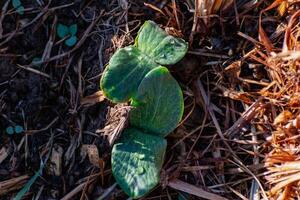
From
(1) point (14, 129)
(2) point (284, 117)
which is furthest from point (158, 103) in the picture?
(1) point (14, 129)

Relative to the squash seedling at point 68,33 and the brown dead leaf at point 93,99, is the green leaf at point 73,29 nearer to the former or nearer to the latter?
the squash seedling at point 68,33

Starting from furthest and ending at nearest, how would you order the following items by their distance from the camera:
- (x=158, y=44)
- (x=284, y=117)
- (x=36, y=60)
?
(x=36, y=60), (x=158, y=44), (x=284, y=117)

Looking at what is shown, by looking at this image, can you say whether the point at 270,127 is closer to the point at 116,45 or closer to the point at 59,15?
the point at 116,45

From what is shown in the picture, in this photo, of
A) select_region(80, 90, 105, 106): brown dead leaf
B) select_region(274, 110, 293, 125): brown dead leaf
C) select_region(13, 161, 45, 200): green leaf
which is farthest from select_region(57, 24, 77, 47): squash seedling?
select_region(274, 110, 293, 125): brown dead leaf

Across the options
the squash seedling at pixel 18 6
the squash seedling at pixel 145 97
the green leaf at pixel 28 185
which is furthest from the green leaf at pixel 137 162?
the squash seedling at pixel 18 6

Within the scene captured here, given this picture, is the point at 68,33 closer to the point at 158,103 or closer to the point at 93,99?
the point at 93,99

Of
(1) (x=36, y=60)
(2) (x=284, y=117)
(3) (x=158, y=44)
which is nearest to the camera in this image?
(2) (x=284, y=117)
